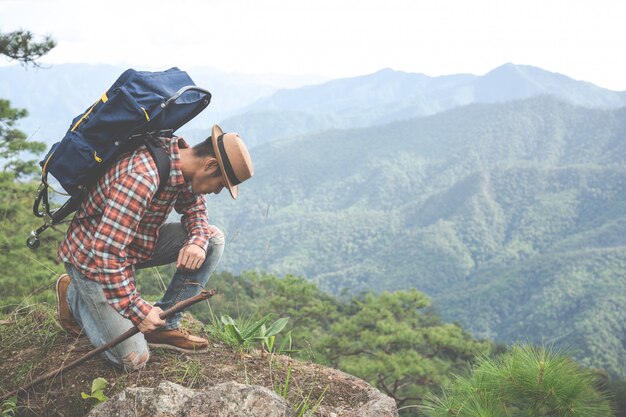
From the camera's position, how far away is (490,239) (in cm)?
12319

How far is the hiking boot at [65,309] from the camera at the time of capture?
2945 mm

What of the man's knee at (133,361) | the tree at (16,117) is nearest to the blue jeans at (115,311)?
the man's knee at (133,361)

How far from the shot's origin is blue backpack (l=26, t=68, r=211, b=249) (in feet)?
7.44

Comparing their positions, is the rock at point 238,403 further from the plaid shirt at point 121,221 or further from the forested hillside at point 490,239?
the forested hillside at point 490,239

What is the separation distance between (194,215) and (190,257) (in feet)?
1.07

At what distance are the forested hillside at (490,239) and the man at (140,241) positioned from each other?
49449 mm

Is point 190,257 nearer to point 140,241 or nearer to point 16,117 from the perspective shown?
point 140,241

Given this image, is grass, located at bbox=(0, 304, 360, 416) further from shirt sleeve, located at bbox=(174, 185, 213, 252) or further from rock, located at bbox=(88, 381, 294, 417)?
shirt sleeve, located at bbox=(174, 185, 213, 252)

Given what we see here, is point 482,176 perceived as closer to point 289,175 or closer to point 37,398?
point 289,175

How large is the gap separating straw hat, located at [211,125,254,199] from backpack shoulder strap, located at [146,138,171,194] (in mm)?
243

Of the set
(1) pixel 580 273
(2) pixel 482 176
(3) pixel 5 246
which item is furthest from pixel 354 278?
(3) pixel 5 246

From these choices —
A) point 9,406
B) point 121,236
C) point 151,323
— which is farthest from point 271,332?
point 9,406

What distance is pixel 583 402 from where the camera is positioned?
7.32ft

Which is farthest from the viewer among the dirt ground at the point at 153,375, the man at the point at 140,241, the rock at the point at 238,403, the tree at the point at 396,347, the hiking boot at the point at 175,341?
the tree at the point at 396,347
